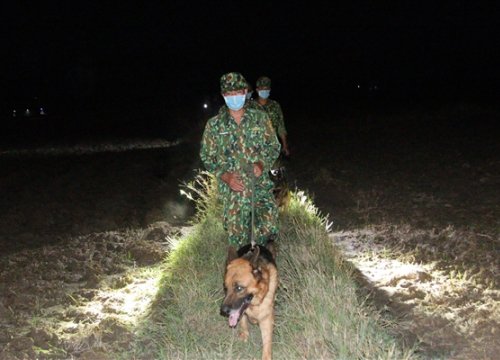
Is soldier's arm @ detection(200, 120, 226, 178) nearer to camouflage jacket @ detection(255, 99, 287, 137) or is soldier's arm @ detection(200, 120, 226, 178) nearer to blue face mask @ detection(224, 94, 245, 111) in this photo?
blue face mask @ detection(224, 94, 245, 111)

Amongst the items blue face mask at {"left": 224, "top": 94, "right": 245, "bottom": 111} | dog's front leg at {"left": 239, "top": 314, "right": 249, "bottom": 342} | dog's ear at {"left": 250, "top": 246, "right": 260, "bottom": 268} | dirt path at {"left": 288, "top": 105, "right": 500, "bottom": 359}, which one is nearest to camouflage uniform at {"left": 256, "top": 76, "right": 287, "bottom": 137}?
dirt path at {"left": 288, "top": 105, "right": 500, "bottom": 359}

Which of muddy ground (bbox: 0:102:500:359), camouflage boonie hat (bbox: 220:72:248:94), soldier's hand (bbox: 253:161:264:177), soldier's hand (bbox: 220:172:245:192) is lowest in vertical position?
muddy ground (bbox: 0:102:500:359)

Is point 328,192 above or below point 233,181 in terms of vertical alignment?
below

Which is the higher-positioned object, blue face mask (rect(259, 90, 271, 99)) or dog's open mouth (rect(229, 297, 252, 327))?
blue face mask (rect(259, 90, 271, 99))

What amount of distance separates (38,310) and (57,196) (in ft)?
21.0

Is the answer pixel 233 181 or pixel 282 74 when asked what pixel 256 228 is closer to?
pixel 233 181

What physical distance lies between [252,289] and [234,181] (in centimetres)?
110

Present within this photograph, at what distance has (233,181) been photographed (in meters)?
4.48

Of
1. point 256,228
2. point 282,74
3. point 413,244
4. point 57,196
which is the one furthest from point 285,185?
point 282,74

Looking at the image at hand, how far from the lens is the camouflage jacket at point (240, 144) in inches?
180

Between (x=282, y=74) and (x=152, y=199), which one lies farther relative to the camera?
(x=282, y=74)

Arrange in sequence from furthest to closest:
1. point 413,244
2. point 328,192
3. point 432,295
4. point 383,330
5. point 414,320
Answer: point 328,192, point 413,244, point 432,295, point 414,320, point 383,330

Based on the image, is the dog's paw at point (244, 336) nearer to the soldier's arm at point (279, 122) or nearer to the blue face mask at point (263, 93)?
the soldier's arm at point (279, 122)

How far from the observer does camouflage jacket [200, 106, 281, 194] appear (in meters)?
4.57
